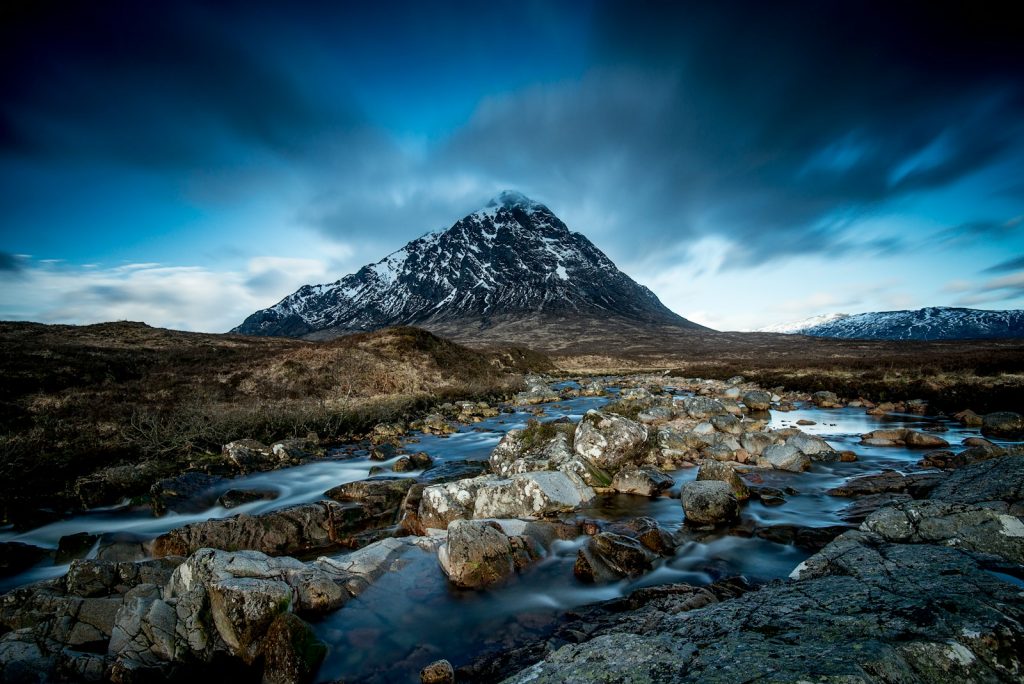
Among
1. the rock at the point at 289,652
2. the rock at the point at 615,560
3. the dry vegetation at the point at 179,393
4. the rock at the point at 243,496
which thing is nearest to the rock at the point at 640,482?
the rock at the point at 615,560

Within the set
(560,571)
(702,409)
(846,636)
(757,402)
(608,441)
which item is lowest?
(560,571)

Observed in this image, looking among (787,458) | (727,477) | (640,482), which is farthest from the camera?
(787,458)

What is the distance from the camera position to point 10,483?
13562mm

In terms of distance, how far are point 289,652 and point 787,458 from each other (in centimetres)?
1561

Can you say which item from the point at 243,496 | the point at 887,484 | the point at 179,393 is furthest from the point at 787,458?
the point at 179,393

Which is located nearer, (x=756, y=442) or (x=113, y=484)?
(x=113, y=484)

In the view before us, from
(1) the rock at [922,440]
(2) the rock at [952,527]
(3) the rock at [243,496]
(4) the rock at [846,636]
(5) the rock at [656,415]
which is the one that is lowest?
(3) the rock at [243,496]

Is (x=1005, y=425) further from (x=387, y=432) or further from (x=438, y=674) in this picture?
(x=387, y=432)

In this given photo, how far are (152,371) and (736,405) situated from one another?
132 feet

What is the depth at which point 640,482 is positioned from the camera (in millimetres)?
13188

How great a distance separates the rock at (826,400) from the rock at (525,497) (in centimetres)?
2520

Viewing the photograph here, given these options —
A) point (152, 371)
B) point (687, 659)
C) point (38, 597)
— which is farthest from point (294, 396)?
point (687, 659)

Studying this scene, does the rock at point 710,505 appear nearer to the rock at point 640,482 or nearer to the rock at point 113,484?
the rock at point 640,482

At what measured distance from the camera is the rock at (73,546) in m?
10.3
